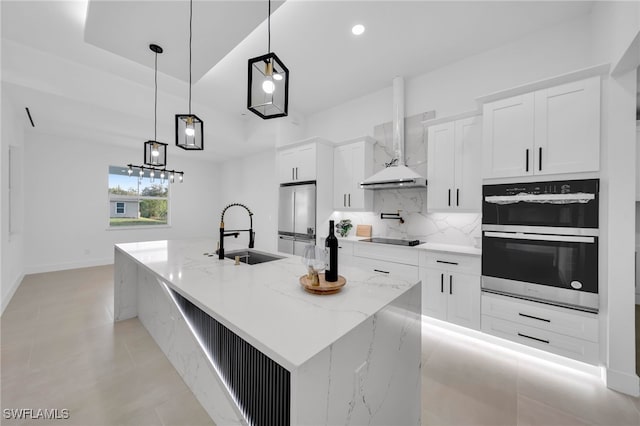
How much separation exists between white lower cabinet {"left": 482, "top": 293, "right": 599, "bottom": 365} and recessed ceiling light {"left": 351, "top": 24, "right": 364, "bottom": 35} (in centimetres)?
306

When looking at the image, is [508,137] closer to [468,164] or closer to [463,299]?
[468,164]

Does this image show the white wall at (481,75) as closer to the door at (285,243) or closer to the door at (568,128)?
the door at (568,128)

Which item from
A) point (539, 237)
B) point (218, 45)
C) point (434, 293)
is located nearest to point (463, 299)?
point (434, 293)

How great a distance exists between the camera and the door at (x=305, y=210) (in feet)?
12.7

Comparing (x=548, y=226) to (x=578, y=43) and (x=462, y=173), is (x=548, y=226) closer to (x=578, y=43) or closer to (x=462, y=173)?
(x=462, y=173)

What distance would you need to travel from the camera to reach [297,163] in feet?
13.5

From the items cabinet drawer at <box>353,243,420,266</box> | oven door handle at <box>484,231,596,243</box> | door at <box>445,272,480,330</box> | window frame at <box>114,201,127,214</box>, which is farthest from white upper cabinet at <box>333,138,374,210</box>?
window frame at <box>114,201,127,214</box>

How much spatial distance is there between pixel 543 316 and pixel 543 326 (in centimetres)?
9

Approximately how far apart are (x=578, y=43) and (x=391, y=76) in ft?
6.27

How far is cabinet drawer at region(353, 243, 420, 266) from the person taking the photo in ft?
9.66

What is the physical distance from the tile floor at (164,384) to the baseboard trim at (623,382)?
5cm

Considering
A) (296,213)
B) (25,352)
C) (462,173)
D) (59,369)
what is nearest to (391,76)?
(462,173)

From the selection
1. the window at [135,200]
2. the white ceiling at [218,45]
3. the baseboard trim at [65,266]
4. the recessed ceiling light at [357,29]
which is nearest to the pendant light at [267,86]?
the white ceiling at [218,45]

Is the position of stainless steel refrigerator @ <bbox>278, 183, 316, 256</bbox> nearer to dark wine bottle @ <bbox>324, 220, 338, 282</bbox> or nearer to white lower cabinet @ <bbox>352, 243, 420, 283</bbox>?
white lower cabinet @ <bbox>352, 243, 420, 283</bbox>
